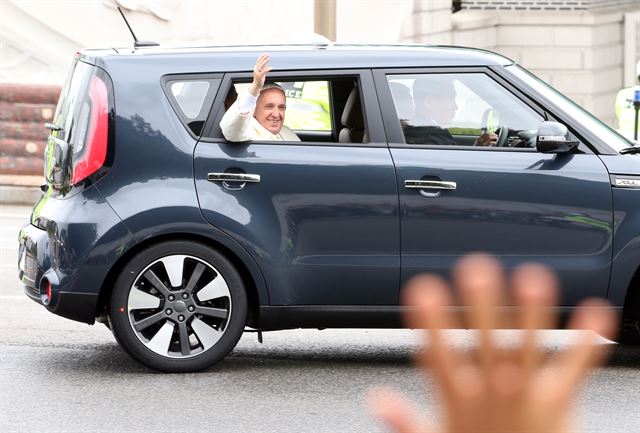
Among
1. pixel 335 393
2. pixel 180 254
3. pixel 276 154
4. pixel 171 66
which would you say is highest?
pixel 171 66

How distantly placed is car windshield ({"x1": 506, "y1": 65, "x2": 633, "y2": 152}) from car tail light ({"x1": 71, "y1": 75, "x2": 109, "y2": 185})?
6.25 ft

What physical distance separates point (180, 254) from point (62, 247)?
0.54 m

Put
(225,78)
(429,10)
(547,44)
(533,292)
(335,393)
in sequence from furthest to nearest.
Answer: (547,44), (429,10), (225,78), (335,393), (533,292)

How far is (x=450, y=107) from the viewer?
6.65 meters

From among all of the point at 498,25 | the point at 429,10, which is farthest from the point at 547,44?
the point at 429,10

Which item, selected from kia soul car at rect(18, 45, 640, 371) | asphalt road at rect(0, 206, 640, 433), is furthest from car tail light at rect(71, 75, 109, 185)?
asphalt road at rect(0, 206, 640, 433)

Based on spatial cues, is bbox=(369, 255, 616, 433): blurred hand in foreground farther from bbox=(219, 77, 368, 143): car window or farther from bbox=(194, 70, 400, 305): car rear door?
bbox=(219, 77, 368, 143): car window

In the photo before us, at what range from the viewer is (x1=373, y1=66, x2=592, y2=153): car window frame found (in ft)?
21.5

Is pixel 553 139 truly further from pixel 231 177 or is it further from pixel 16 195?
pixel 16 195

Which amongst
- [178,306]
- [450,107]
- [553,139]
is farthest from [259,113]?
[553,139]

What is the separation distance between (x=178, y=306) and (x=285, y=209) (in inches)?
25.9

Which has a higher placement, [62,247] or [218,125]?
[218,125]

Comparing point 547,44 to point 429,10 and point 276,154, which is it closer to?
point 429,10

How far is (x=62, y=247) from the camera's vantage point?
6.41m
